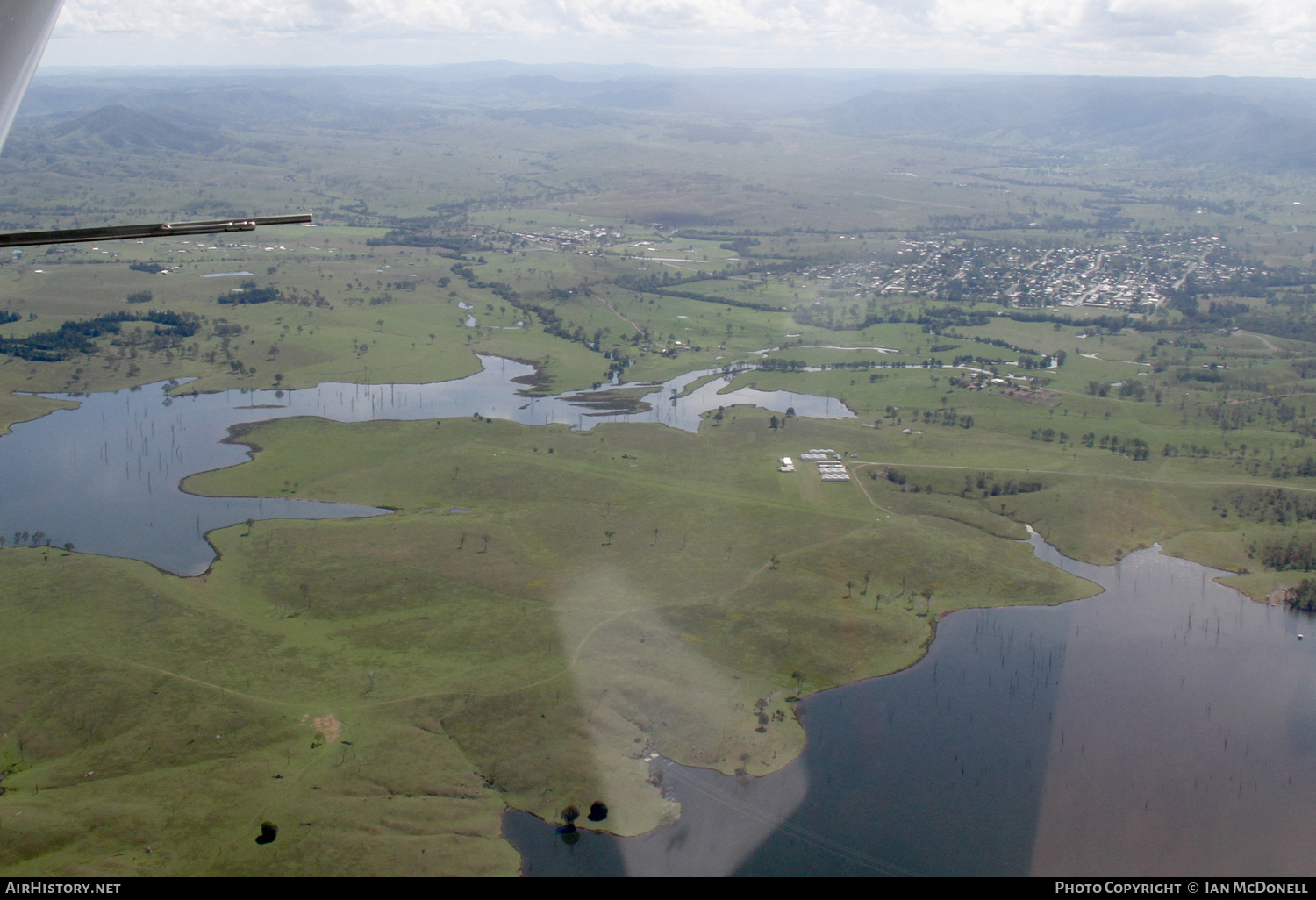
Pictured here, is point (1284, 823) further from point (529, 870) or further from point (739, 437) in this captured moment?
point (739, 437)

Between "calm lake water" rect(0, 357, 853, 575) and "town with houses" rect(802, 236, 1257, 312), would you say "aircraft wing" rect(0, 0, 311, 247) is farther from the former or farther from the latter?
"town with houses" rect(802, 236, 1257, 312)

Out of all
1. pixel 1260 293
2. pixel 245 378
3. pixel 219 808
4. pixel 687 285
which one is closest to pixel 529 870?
pixel 219 808

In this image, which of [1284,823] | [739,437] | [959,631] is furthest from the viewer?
[739,437]

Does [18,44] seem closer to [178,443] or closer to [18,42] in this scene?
[18,42]

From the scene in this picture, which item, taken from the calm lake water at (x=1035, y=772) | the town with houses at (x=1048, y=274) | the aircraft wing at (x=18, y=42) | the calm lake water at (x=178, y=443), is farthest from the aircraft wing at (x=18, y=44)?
the town with houses at (x=1048, y=274)

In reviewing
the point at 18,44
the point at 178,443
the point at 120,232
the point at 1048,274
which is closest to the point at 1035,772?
the point at 120,232

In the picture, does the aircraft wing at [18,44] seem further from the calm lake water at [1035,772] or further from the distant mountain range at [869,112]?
the distant mountain range at [869,112]
